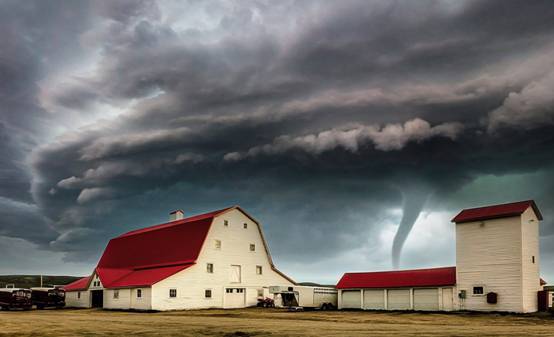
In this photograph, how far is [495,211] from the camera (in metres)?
47.8

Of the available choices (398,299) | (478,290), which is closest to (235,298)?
(398,299)

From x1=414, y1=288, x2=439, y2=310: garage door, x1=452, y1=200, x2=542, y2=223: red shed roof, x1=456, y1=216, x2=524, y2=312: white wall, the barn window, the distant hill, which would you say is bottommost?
the distant hill

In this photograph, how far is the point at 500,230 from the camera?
46656 millimetres

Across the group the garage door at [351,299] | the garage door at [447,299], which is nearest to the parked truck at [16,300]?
the garage door at [351,299]

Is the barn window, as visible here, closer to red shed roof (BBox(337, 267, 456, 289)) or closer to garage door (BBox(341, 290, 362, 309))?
red shed roof (BBox(337, 267, 456, 289))

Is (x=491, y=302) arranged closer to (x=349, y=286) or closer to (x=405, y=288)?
(x=405, y=288)

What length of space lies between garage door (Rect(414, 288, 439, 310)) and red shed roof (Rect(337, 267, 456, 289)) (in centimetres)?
60

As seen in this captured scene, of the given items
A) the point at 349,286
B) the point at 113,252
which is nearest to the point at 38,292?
the point at 113,252

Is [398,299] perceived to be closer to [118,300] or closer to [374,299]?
[374,299]

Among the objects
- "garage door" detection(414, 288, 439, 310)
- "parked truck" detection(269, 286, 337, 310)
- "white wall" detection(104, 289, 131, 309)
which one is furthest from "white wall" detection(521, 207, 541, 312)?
"white wall" detection(104, 289, 131, 309)

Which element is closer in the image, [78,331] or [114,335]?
[114,335]

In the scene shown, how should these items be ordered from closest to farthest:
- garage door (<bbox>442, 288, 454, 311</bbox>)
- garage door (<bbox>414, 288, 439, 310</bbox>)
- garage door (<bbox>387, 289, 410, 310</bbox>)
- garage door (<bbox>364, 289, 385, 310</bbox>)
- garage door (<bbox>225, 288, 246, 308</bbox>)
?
1. garage door (<bbox>442, 288, 454, 311</bbox>)
2. garage door (<bbox>414, 288, 439, 310</bbox>)
3. garage door (<bbox>387, 289, 410, 310</bbox>)
4. garage door (<bbox>364, 289, 385, 310</bbox>)
5. garage door (<bbox>225, 288, 246, 308</bbox>)

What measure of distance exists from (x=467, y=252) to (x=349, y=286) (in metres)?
13.9

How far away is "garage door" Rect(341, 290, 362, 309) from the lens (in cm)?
5753
